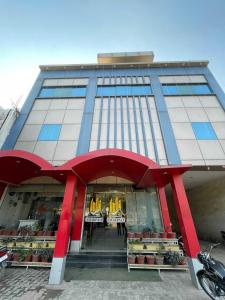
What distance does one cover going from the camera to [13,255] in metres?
6.69

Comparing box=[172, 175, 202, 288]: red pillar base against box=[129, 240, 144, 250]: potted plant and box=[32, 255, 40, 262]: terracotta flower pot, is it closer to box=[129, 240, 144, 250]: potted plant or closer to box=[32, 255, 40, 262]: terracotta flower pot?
box=[129, 240, 144, 250]: potted plant

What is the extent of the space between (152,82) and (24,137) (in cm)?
1087

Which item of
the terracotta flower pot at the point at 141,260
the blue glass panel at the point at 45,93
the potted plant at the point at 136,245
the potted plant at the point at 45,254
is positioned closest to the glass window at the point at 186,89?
the blue glass panel at the point at 45,93

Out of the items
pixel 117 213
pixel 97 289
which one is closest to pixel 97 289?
pixel 97 289

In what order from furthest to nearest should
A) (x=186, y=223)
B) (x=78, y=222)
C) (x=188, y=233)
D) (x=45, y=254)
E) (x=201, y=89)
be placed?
(x=201, y=89) → (x=78, y=222) → (x=45, y=254) → (x=186, y=223) → (x=188, y=233)

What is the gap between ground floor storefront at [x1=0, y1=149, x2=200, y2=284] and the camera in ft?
20.4

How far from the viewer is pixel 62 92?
12.8 m

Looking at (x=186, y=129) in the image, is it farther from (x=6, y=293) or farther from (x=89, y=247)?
(x=6, y=293)

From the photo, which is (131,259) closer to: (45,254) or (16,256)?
(45,254)

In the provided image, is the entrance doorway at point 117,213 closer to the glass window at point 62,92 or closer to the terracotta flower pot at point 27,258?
the terracotta flower pot at point 27,258

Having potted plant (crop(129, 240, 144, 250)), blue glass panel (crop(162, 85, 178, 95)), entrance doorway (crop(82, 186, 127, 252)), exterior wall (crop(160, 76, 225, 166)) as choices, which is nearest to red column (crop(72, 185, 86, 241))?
entrance doorway (crop(82, 186, 127, 252))

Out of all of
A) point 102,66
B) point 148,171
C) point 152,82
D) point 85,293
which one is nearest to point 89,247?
point 85,293

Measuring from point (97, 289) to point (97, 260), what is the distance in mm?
2334

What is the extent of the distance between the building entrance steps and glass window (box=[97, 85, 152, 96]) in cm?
1079
